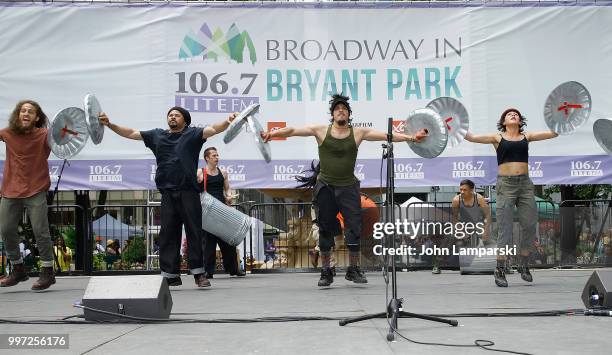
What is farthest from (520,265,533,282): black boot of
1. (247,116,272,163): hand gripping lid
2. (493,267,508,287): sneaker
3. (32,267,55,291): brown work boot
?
(32,267,55,291): brown work boot

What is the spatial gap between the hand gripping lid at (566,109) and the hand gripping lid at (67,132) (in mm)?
5066

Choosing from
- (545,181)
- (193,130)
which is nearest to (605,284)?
(193,130)

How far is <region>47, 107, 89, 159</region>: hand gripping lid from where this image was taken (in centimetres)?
767

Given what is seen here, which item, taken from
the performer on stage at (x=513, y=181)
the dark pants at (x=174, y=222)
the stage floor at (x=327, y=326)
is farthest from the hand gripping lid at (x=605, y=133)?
the dark pants at (x=174, y=222)

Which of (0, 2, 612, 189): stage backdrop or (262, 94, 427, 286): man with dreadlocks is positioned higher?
(0, 2, 612, 189): stage backdrop

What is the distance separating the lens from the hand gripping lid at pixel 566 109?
321 inches

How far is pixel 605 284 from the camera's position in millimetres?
4977

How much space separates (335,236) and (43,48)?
6.32 m

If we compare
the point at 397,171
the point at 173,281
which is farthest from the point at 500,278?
the point at 397,171

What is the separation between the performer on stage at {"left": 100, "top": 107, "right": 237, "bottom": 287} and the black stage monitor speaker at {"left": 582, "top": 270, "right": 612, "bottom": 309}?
13.4 ft

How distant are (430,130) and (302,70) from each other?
5.94 m

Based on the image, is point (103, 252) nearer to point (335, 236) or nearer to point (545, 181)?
point (335, 236)

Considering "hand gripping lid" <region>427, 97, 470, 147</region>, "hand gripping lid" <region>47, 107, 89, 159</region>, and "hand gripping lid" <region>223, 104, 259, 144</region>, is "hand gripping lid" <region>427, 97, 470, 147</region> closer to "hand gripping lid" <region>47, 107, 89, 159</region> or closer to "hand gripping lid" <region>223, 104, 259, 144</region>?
"hand gripping lid" <region>223, 104, 259, 144</region>

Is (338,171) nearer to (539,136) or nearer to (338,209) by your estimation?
(338,209)
